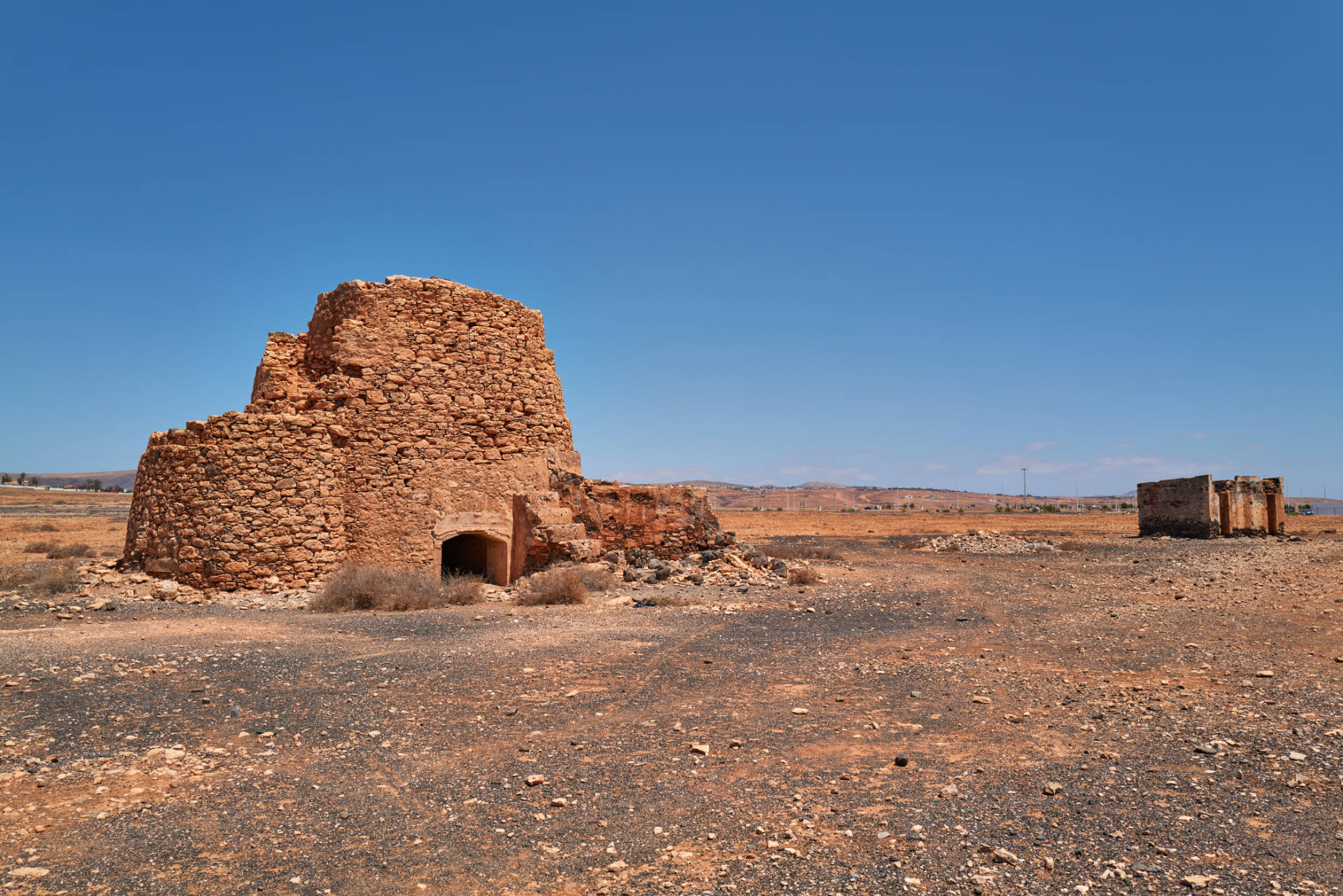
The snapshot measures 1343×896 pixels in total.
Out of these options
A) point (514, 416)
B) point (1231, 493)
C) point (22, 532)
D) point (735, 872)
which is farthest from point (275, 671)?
point (1231, 493)

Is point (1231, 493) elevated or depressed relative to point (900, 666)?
elevated

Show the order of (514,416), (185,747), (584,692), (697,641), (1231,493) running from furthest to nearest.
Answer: (1231,493), (514,416), (697,641), (584,692), (185,747)

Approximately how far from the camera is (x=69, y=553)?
62.7 ft

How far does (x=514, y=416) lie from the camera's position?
47.0ft

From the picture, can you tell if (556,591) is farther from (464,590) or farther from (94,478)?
(94,478)

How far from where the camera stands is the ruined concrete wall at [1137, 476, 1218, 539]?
26.5 metres

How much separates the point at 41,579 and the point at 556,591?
308 inches

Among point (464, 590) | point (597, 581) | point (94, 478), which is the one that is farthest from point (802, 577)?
point (94, 478)

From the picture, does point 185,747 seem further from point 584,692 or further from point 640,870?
point 640,870

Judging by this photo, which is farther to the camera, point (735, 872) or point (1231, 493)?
point (1231, 493)

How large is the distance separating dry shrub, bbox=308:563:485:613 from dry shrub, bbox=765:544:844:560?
365 inches

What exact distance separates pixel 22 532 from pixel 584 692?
30454 mm

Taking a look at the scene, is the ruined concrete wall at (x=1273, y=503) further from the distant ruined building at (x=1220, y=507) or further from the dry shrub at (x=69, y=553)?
the dry shrub at (x=69, y=553)

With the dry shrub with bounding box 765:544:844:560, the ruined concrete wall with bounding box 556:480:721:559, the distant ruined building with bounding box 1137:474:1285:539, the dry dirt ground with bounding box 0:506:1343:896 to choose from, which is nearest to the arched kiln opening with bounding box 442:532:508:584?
the ruined concrete wall with bounding box 556:480:721:559
